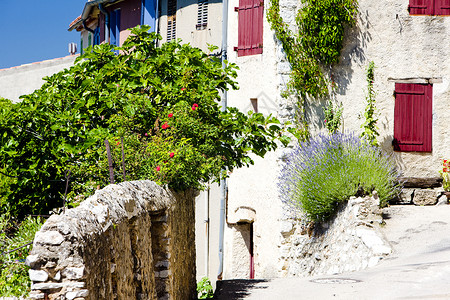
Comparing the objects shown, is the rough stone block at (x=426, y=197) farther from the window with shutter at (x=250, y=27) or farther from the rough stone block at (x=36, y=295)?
the rough stone block at (x=36, y=295)

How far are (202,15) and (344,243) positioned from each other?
10033mm

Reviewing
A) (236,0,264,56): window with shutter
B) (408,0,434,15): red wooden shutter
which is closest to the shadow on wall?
(236,0,264,56): window with shutter

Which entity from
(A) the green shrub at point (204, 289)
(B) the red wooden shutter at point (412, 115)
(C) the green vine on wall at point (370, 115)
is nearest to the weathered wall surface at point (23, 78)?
(A) the green shrub at point (204, 289)

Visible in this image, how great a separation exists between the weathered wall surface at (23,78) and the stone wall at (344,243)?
50.9ft

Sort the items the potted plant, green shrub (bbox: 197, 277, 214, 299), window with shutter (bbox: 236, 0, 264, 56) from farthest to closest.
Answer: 1. window with shutter (bbox: 236, 0, 264, 56)
2. green shrub (bbox: 197, 277, 214, 299)
3. the potted plant

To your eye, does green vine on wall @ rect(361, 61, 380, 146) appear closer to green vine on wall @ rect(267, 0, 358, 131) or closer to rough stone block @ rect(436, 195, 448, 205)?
green vine on wall @ rect(267, 0, 358, 131)

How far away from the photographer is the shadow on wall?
30.6ft

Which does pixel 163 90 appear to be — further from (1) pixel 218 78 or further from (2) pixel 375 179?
(2) pixel 375 179

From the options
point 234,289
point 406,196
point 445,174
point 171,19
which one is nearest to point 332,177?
point 234,289

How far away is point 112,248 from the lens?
452 cm

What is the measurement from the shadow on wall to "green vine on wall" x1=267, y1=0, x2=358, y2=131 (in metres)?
5.01

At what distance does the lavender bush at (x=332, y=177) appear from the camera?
11.4 metres

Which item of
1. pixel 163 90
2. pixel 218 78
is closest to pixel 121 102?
pixel 163 90

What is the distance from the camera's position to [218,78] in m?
11.4
